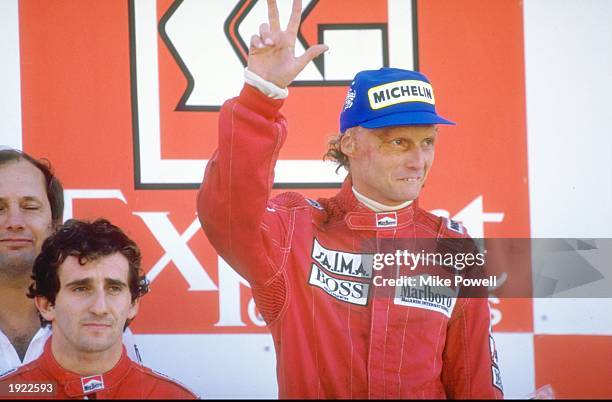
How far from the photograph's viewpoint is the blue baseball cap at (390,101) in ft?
6.31

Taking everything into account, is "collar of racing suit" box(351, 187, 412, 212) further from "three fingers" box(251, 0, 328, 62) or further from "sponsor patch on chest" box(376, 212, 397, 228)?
"three fingers" box(251, 0, 328, 62)

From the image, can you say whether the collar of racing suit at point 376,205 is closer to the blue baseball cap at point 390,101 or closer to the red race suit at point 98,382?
the blue baseball cap at point 390,101

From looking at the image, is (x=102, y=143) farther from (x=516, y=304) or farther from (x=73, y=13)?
(x=516, y=304)

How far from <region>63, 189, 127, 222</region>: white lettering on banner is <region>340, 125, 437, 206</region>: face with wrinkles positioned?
2.68ft

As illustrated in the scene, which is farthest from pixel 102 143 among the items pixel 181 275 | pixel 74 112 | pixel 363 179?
pixel 363 179

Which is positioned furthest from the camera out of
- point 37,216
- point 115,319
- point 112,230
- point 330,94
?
point 330,94

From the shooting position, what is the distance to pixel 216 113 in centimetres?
248

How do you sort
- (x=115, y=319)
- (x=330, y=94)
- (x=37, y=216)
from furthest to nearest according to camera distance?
(x=330, y=94)
(x=37, y=216)
(x=115, y=319)

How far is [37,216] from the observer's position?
2324mm

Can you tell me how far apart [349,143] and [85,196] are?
2.88 feet

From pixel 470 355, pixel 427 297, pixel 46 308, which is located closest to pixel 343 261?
pixel 427 297

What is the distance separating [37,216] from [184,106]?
52cm

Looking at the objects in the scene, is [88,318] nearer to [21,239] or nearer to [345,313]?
[21,239]

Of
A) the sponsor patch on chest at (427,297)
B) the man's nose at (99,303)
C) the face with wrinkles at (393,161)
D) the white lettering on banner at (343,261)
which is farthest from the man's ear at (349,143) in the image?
the man's nose at (99,303)
